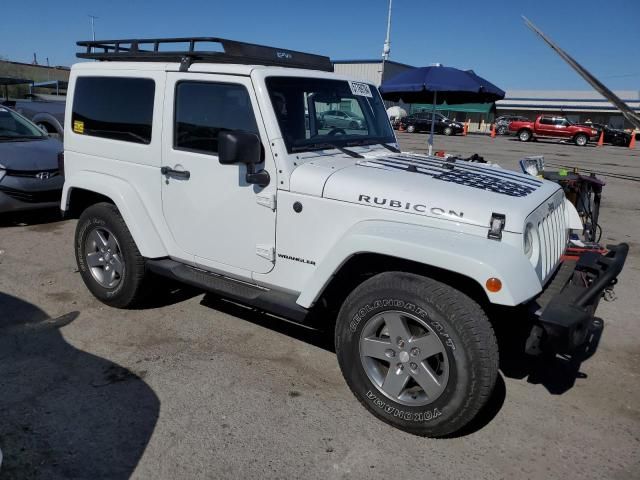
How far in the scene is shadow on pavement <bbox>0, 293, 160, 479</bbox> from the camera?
2590 millimetres

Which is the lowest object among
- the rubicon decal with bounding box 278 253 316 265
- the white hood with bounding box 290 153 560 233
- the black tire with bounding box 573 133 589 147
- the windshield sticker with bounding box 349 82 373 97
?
the rubicon decal with bounding box 278 253 316 265

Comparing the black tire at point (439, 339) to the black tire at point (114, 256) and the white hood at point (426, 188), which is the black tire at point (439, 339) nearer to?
the white hood at point (426, 188)

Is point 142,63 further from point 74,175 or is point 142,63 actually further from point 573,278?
point 573,278

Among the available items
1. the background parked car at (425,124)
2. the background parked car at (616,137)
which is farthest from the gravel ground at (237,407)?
the background parked car at (616,137)

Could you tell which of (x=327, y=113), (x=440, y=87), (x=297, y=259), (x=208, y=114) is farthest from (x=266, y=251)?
(x=440, y=87)

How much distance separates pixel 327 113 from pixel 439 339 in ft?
6.34

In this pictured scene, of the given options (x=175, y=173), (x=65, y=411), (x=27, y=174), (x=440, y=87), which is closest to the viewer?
(x=65, y=411)

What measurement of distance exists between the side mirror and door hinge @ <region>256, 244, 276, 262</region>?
0.42m

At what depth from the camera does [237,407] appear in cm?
312

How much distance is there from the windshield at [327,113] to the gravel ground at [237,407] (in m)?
1.58

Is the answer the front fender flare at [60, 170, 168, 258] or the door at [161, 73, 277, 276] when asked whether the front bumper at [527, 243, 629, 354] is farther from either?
the front fender flare at [60, 170, 168, 258]

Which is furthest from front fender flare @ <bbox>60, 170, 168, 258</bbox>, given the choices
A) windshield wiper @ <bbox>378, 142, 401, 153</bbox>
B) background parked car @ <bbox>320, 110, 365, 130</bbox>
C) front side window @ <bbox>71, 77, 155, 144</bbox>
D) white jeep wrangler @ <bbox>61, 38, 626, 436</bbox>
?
windshield wiper @ <bbox>378, 142, 401, 153</bbox>

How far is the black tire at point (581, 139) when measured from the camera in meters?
31.3

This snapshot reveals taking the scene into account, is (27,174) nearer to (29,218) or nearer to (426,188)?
(29,218)
